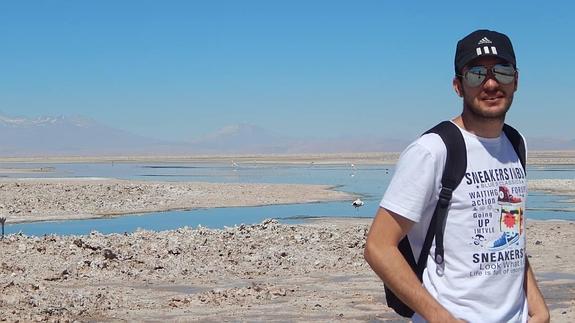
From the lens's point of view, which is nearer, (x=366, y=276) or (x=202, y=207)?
(x=366, y=276)

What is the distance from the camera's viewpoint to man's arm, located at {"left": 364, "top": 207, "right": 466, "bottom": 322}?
8.41ft

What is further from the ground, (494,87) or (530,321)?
(494,87)

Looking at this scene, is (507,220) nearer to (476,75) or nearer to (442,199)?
(442,199)

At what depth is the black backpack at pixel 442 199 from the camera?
262cm

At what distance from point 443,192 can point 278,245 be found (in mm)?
12832

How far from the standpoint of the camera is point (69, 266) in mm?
12750

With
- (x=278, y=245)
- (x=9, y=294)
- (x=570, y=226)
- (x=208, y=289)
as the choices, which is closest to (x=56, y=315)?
(x=9, y=294)

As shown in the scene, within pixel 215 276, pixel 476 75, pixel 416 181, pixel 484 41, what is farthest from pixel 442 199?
pixel 215 276

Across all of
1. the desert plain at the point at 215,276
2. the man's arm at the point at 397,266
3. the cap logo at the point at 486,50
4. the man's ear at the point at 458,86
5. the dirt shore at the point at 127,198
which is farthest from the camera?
the dirt shore at the point at 127,198

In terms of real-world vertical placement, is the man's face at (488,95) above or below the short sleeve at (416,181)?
above

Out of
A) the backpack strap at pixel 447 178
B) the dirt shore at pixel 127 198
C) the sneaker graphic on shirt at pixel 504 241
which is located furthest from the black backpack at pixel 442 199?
the dirt shore at pixel 127 198

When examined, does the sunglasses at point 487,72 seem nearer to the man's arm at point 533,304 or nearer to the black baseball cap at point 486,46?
the black baseball cap at point 486,46

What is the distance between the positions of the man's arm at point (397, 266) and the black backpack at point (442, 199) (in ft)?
0.32

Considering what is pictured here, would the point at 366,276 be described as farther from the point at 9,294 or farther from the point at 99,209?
the point at 99,209
